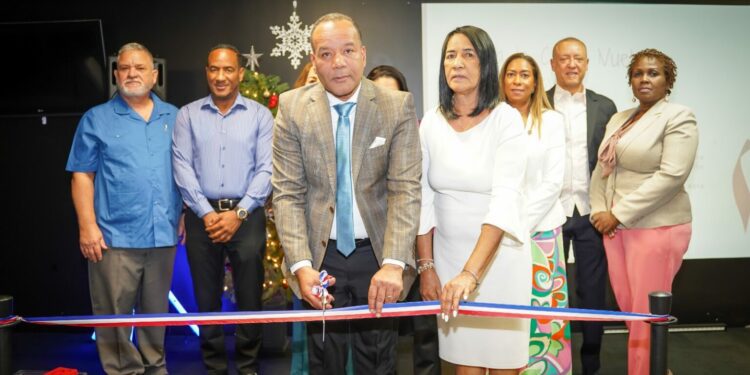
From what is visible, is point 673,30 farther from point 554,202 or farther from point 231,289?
point 231,289

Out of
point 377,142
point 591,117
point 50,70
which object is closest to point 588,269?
point 591,117

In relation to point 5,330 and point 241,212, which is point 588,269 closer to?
point 241,212

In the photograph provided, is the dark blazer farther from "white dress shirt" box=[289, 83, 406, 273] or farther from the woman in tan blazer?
"white dress shirt" box=[289, 83, 406, 273]

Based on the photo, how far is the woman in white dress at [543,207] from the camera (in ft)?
12.8

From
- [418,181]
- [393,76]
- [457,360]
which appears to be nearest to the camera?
[418,181]

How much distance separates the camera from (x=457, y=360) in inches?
118

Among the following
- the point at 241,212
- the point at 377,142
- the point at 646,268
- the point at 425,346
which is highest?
the point at 377,142

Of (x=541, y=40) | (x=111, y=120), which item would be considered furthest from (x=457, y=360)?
(x=541, y=40)

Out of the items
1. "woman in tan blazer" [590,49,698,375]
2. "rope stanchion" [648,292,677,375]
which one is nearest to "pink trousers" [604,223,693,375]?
"woman in tan blazer" [590,49,698,375]

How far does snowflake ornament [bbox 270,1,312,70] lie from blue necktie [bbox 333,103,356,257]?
3.49 m

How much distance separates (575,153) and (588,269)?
31.2 inches

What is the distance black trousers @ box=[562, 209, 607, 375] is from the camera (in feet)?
15.2

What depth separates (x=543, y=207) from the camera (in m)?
3.92

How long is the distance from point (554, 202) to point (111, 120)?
277 centimetres
